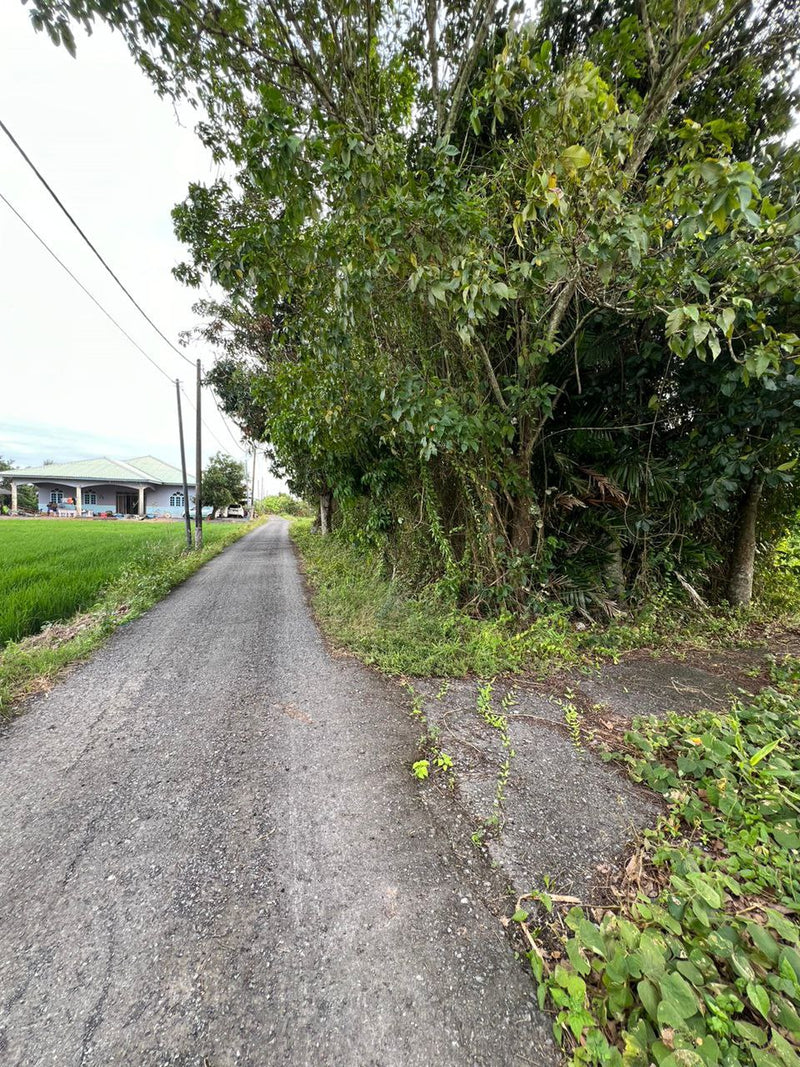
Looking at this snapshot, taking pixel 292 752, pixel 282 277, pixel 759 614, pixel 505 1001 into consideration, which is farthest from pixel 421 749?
pixel 759 614

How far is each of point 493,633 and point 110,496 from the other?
117 feet

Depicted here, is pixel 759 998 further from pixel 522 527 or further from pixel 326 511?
pixel 326 511

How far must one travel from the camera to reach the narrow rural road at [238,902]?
1.05 meters

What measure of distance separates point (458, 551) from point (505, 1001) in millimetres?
3851

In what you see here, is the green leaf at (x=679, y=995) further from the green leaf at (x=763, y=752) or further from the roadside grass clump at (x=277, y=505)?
the roadside grass clump at (x=277, y=505)

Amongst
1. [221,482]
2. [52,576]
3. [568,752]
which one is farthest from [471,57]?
[221,482]

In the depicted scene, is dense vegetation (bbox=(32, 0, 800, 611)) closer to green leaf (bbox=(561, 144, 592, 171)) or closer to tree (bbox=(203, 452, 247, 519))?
green leaf (bbox=(561, 144, 592, 171))

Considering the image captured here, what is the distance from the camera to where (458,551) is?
4.79 meters

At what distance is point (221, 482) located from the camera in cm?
2859

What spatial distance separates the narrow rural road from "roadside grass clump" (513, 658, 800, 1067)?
15 cm

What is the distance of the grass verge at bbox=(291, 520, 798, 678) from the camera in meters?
3.28

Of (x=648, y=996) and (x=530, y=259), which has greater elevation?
(x=530, y=259)

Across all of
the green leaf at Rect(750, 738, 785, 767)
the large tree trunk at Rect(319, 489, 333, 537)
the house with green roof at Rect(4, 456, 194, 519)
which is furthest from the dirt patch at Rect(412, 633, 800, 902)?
the house with green roof at Rect(4, 456, 194, 519)

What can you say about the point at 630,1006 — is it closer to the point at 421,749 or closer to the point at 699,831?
the point at 699,831
